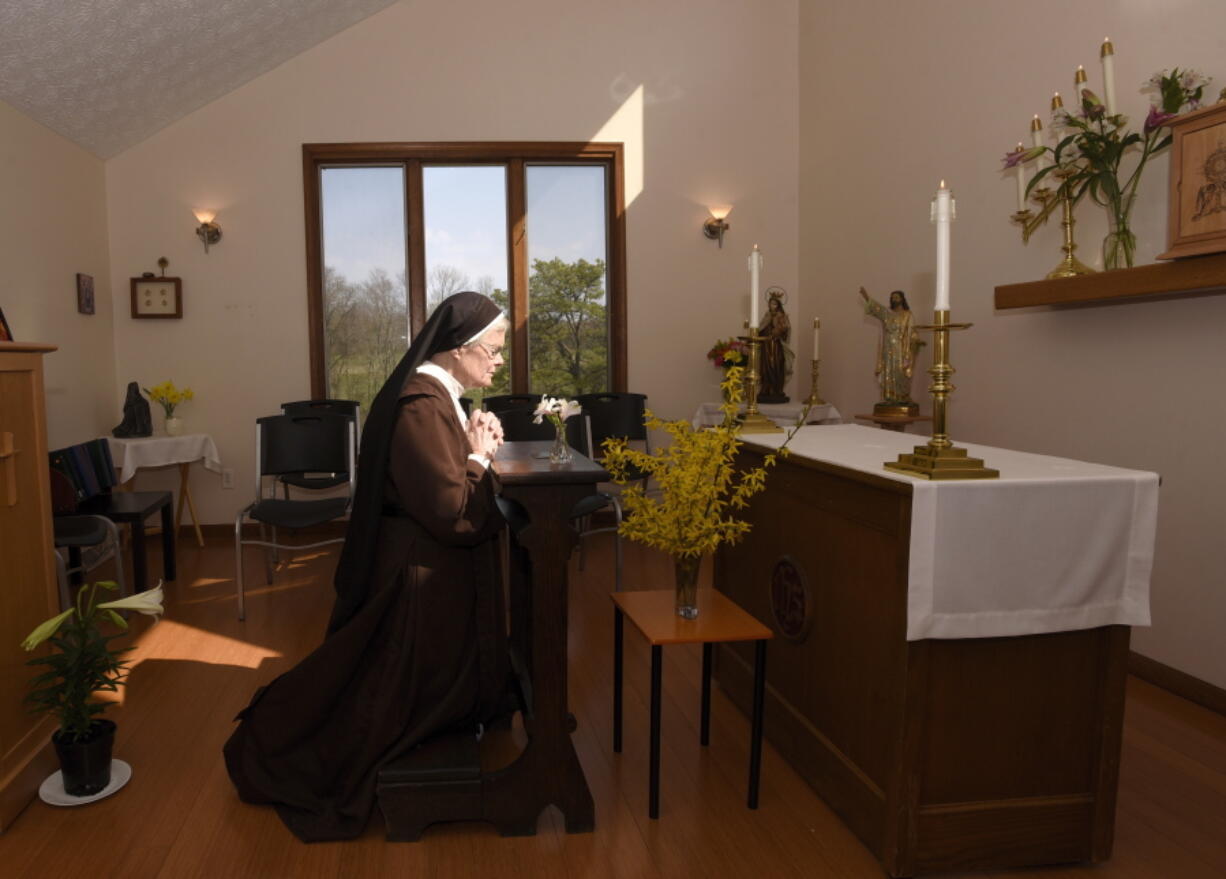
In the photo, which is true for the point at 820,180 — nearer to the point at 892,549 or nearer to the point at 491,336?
the point at 491,336

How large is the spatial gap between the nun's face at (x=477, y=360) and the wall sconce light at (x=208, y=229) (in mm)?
4242

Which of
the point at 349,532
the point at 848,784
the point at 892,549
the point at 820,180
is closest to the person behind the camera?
the point at 892,549

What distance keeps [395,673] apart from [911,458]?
145 cm

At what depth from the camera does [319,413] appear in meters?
5.66

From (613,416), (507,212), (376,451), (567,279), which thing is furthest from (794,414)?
(376,451)

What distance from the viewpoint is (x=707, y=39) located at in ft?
20.9

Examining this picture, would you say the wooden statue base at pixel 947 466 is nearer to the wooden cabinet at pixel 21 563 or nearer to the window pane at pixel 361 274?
the wooden cabinet at pixel 21 563

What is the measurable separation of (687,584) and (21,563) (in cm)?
185

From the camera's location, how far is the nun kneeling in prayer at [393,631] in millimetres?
2348

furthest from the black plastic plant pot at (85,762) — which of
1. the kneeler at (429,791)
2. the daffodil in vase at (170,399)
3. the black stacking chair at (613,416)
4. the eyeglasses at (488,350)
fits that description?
the daffodil in vase at (170,399)

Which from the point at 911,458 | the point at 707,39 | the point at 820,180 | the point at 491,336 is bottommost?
the point at 911,458

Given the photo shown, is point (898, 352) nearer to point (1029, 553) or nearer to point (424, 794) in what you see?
point (1029, 553)

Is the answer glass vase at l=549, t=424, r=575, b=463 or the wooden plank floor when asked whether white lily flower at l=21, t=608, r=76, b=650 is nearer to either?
the wooden plank floor

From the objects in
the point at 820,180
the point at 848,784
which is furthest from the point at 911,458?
the point at 820,180
